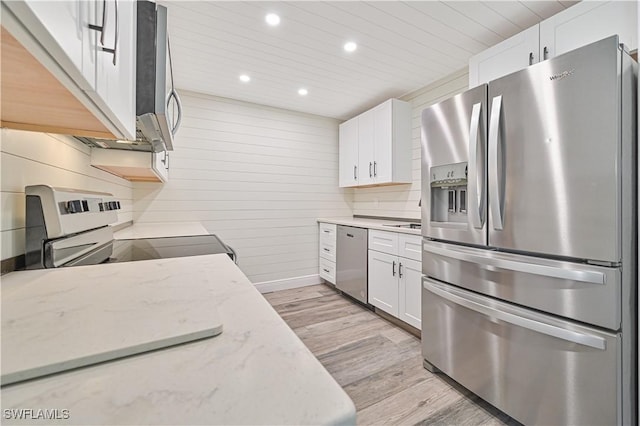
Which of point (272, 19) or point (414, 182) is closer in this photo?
point (272, 19)

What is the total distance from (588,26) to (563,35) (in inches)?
4.4

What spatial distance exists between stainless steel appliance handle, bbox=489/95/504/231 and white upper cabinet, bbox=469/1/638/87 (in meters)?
0.64

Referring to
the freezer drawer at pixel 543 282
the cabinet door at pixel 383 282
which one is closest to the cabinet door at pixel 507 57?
the freezer drawer at pixel 543 282

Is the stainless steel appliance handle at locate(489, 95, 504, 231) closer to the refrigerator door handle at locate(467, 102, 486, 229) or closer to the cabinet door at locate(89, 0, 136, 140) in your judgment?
the refrigerator door handle at locate(467, 102, 486, 229)

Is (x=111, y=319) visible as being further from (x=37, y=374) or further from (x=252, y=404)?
(x=252, y=404)

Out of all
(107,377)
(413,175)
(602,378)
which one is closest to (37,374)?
(107,377)

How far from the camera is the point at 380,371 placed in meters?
1.94

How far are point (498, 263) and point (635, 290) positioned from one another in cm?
48

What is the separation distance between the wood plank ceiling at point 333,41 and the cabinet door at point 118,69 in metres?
1.26

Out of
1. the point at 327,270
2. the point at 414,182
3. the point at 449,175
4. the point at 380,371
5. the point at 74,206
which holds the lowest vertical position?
the point at 380,371

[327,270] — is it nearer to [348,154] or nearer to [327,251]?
[327,251]

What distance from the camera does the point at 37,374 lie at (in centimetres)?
40

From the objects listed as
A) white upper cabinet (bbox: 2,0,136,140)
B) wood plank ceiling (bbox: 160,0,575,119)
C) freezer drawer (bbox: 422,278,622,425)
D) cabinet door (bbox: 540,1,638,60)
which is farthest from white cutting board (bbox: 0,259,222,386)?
cabinet door (bbox: 540,1,638,60)

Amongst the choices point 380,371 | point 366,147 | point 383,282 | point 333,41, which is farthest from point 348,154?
point 380,371
